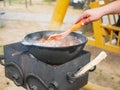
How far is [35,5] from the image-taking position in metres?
9.80

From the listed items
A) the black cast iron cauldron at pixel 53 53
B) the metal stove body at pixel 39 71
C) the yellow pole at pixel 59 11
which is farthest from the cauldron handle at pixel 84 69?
the yellow pole at pixel 59 11

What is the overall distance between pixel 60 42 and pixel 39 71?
34 centimetres

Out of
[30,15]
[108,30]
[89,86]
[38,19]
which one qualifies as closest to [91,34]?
[108,30]

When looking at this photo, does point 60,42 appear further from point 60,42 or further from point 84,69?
point 84,69

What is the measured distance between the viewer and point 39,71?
215 cm

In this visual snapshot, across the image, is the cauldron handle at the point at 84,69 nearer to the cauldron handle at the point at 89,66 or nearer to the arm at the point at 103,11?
the cauldron handle at the point at 89,66

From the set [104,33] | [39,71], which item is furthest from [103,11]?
[104,33]

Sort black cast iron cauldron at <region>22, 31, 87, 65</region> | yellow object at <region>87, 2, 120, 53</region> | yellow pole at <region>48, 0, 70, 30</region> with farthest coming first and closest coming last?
1. yellow object at <region>87, 2, 120, 53</region>
2. yellow pole at <region>48, 0, 70, 30</region>
3. black cast iron cauldron at <region>22, 31, 87, 65</region>

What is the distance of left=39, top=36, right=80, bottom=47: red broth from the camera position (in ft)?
7.16

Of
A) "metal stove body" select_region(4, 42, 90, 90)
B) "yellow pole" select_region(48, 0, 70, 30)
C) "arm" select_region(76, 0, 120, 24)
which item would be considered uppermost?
"arm" select_region(76, 0, 120, 24)

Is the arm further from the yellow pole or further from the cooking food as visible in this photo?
the yellow pole

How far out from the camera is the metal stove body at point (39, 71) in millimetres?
2088

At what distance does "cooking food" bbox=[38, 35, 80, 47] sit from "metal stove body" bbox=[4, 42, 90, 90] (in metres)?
0.15

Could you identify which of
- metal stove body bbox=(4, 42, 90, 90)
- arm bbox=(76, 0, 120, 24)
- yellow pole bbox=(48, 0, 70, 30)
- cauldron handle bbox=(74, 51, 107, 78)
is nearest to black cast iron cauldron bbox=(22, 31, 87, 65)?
metal stove body bbox=(4, 42, 90, 90)
